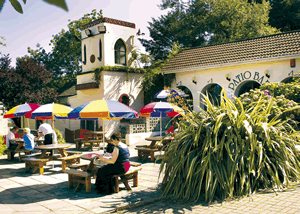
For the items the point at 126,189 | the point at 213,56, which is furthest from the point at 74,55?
the point at 126,189

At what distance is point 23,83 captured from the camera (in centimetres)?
1939

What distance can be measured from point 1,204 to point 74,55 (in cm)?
3339

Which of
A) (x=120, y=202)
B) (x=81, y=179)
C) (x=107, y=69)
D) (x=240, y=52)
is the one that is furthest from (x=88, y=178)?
(x=240, y=52)

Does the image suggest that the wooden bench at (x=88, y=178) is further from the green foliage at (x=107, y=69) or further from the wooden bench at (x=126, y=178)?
the green foliage at (x=107, y=69)

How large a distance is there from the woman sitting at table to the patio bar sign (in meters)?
12.0

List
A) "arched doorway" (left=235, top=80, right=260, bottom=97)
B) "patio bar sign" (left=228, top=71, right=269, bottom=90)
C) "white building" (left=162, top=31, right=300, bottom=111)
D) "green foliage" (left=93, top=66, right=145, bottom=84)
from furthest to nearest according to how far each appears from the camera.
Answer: "green foliage" (left=93, top=66, right=145, bottom=84), "arched doorway" (left=235, top=80, right=260, bottom=97), "patio bar sign" (left=228, top=71, right=269, bottom=90), "white building" (left=162, top=31, right=300, bottom=111)

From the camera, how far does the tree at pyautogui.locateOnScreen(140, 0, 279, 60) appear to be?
30453 millimetres

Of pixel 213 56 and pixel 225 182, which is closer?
pixel 225 182

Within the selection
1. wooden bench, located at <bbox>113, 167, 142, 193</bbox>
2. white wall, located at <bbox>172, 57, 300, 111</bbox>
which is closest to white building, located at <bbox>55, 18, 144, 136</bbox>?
white wall, located at <bbox>172, 57, 300, 111</bbox>

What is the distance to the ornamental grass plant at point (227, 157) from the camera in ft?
19.9

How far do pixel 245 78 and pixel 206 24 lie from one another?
16.9m

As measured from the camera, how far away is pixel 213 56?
18969 millimetres

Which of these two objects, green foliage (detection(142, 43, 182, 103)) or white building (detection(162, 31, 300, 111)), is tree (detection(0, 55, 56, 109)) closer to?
green foliage (detection(142, 43, 182, 103))

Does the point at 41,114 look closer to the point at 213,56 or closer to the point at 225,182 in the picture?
the point at 225,182
